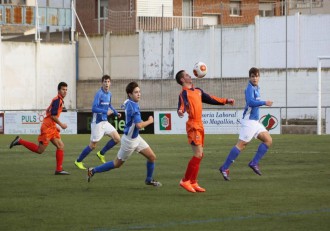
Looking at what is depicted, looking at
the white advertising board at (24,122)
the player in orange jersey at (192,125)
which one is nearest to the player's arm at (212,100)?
the player in orange jersey at (192,125)

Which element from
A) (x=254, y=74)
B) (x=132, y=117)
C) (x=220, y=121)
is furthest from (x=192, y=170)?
(x=220, y=121)

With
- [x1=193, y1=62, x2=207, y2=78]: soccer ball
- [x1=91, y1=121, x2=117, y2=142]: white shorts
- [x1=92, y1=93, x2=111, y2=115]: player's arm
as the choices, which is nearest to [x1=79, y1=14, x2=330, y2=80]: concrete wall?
[x1=91, y1=121, x2=117, y2=142]: white shorts

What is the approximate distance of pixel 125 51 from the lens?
184 ft

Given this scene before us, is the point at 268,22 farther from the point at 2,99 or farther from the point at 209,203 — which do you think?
the point at 209,203

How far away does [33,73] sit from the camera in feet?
185

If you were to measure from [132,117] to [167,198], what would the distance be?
1919mm

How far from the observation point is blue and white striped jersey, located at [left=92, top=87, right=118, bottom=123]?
22484mm

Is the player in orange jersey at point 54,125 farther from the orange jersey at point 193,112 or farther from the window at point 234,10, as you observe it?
the window at point 234,10

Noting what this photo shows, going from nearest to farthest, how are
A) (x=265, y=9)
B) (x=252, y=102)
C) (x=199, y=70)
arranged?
(x=199, y=70) < (x=252, y=102) < (x=265, y=9)

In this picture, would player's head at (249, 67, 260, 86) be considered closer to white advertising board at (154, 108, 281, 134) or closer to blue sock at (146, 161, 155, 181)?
blue sock at (146, 161, 155, 181)

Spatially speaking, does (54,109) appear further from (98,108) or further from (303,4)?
(303,4)

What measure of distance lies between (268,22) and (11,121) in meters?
14.0

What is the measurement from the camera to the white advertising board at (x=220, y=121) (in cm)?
4184

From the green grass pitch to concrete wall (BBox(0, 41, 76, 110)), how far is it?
31661 mm
